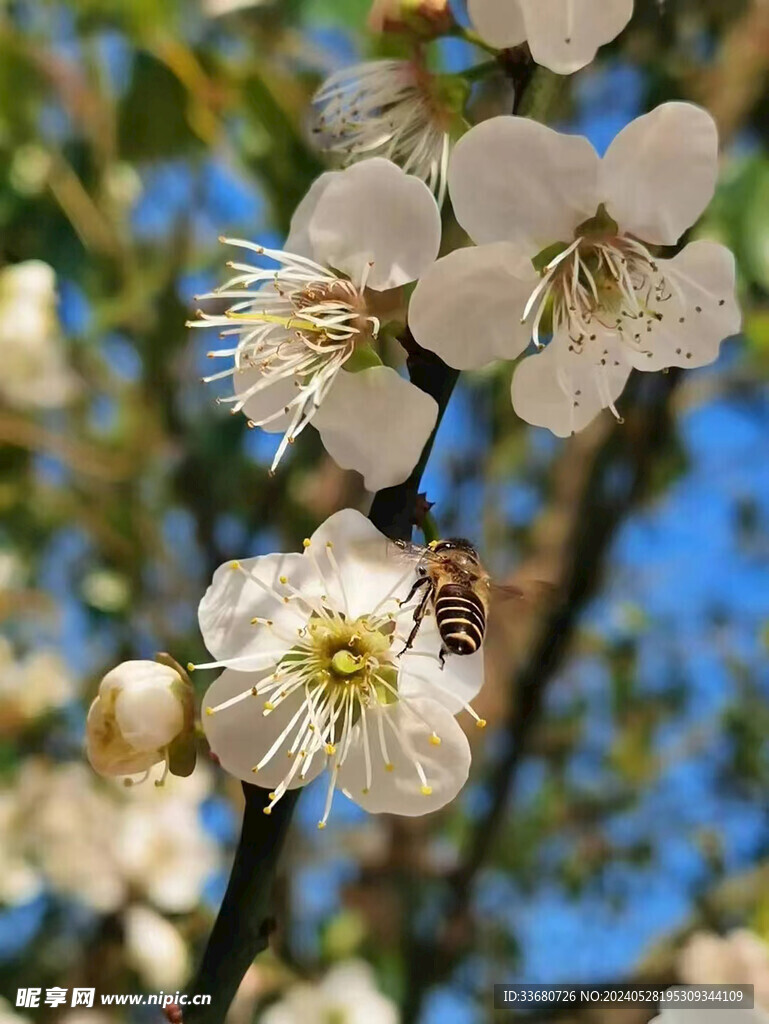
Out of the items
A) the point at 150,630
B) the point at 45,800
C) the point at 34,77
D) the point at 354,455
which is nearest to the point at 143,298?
the point at 34,77

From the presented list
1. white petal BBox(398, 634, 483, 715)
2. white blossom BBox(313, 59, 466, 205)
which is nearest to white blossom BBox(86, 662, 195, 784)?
white petal BBox(398, 634, 483, 715)

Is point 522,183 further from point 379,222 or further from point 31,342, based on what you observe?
point 31,342

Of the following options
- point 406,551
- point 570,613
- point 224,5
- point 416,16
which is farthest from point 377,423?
point 570,613

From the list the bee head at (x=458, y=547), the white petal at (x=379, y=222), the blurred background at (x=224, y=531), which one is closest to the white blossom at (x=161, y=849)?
the blurred background at (x=224, y=531)

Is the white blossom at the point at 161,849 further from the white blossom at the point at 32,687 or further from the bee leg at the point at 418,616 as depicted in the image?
the bee leg at the point at 418,616

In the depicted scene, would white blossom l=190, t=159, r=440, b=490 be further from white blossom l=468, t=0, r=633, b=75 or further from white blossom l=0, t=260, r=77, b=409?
white blossom l=0, t=260, r=77, b=409

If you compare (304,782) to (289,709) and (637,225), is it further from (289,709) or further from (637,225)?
(637,225)
